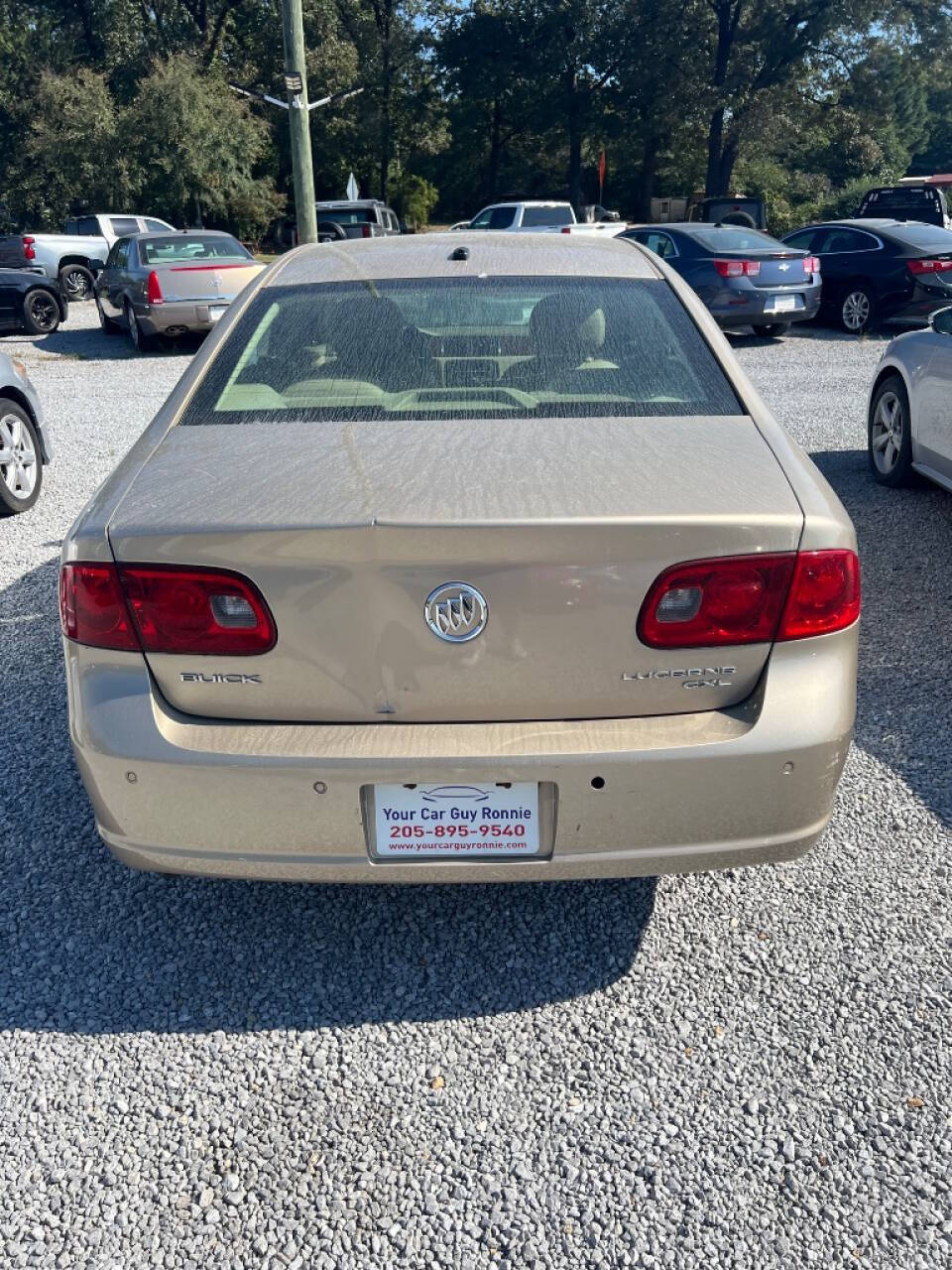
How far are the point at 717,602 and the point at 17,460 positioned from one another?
5.60 meters

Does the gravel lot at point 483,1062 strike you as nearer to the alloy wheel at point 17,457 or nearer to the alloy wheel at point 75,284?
the alloy wheel at point 17,457

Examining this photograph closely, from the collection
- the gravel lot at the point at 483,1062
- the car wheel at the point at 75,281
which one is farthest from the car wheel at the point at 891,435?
the car wheel at the point at 75,281

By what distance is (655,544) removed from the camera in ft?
7.15

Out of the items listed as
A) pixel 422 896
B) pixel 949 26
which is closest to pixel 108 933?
pixel 422 896

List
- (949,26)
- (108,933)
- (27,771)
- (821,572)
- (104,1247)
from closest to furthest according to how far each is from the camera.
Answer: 1. (104,1247)
2. (821,572)
3. (108,933)
4. (27,771)
5. (949,26)

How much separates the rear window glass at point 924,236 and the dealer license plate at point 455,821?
44.3 feet

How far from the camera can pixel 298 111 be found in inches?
693

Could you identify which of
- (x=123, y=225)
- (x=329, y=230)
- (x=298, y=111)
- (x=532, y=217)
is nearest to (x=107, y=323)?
(x=298, y=111)

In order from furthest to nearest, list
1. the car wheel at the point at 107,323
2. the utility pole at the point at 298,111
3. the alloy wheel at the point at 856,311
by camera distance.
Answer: the utility pole at the point at 298,111
the car wheel at the point at 107,323
the alloy wheel at the point at 856,311

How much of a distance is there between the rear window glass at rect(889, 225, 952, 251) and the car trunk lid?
42.6 ft

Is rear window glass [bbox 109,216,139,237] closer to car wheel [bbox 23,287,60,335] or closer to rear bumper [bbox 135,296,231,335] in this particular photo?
car wheel [bbox 23,287,60,335]

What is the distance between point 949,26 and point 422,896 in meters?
42.4

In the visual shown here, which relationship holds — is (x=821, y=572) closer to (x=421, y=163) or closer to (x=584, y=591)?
(x=584, y=591)

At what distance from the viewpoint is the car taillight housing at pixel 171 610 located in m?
2.22
